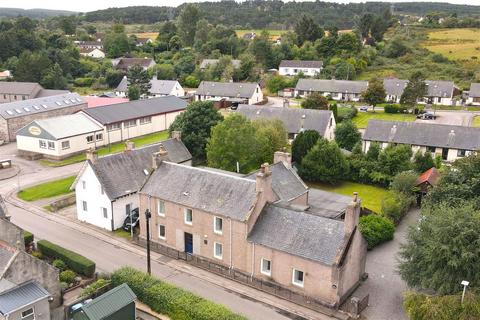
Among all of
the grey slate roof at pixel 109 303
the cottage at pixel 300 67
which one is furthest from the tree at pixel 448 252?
the cottage at pixel 300 67

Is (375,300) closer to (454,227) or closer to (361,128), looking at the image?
(454,227)

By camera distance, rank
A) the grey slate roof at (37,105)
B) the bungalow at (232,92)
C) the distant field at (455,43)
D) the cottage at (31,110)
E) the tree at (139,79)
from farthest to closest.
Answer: the distant field at (455,43) < the tree at (139,79) < the bungalow at (232,92) < the grey slate roof at (37,105) < the cottage at (31,110)

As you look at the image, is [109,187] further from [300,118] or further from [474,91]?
[474,91]

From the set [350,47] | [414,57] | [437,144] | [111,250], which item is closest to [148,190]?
[111,250]

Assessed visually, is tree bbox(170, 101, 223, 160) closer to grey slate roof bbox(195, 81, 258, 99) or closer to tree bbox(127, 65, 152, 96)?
grey slate roof bbox(195, 81, 258, 99)

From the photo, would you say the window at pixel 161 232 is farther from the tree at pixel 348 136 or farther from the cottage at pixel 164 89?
the cottage at pixel 164 89

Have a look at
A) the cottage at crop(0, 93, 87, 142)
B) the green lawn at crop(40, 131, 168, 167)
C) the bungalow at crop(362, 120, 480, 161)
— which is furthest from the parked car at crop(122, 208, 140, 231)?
the cottage at crop(0, 93, 87, 142)
